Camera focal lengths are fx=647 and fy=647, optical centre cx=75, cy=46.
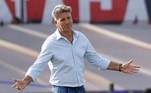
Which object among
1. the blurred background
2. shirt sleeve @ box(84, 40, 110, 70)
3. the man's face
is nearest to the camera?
the man's face

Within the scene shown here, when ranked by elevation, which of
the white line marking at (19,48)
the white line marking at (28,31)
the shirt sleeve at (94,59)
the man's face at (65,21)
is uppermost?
the man's face at (65,21)

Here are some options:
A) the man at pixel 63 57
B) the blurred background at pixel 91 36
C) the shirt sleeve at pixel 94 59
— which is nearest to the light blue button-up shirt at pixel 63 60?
the man at pixel 63 57

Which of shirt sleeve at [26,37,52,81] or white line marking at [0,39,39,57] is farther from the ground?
shirt sleeve at [26,37,52,81]

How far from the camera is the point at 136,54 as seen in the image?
23.9ft

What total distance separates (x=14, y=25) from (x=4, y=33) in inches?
5.6

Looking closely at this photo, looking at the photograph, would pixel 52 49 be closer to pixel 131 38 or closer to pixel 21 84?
pixel 21 84

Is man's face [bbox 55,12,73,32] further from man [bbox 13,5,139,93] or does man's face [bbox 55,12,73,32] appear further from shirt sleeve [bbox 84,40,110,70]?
shirt sleeve [bbox 84,40,110,70]

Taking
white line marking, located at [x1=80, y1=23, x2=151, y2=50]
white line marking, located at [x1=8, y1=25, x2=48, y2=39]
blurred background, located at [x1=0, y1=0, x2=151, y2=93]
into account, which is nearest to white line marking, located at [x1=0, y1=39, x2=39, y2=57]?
blurred background, located at [x1=0, y1=0, x2=151, y2=93]

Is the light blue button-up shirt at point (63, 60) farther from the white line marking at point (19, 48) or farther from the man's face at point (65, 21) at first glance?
the white line marking at point (19, 48)

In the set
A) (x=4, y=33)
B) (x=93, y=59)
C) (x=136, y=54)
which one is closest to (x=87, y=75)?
(x=136, y=54)

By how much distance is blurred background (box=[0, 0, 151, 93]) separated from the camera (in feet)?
23.6

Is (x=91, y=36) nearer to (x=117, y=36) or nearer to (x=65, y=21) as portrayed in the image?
(x=117, y=36)

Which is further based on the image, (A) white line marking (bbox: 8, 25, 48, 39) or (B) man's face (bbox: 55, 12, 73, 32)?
(A) white line marking (bbox: 8, 25, 48, 39)

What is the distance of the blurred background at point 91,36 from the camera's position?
721cm
